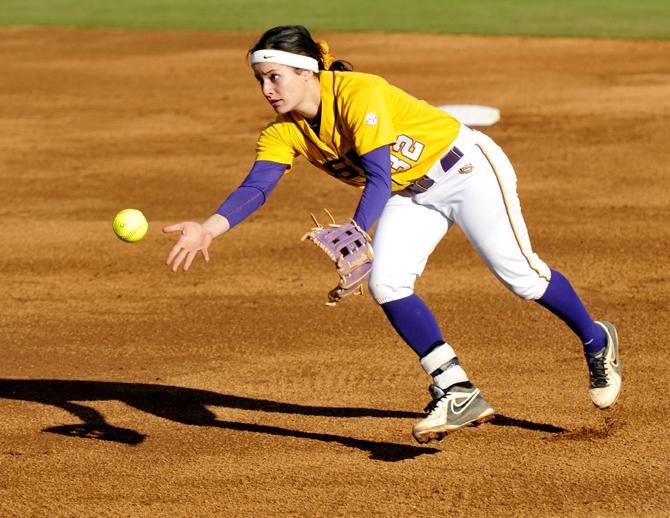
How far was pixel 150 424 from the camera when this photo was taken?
6.33 m

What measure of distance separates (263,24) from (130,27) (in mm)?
2376

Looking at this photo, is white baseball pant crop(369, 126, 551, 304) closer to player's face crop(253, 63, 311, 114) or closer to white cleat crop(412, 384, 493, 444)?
white cleat crop(412, 384, 493, 444)

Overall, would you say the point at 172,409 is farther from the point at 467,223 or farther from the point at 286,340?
the point at 467,223

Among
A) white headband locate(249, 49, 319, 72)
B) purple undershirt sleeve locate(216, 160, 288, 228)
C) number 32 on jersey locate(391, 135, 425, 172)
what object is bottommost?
purple undershirt sleeve locate(216, 160, 288, 228)

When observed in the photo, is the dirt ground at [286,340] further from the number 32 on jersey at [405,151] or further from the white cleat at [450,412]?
the number 32 on jersey at [405,151]

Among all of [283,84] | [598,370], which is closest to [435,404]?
[598,370]

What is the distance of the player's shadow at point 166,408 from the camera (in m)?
6.04

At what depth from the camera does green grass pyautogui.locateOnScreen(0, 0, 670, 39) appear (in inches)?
792

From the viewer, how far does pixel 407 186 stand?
19.0 ft

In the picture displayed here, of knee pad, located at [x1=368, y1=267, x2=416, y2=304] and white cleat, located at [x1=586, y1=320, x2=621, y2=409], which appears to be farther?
white cleat, located at [x1=586, y1=320, x2=621, y2=409]

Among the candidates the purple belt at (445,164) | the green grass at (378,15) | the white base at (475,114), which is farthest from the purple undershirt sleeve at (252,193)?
the green grass at (378,15)

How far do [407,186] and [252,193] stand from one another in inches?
29.1

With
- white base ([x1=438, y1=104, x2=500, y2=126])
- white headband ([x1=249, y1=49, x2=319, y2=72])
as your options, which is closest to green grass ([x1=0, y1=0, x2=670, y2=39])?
white base ([x1=438, y1=104, x2=500, y2=126])

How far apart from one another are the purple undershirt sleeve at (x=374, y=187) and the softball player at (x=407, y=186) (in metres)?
0.08
